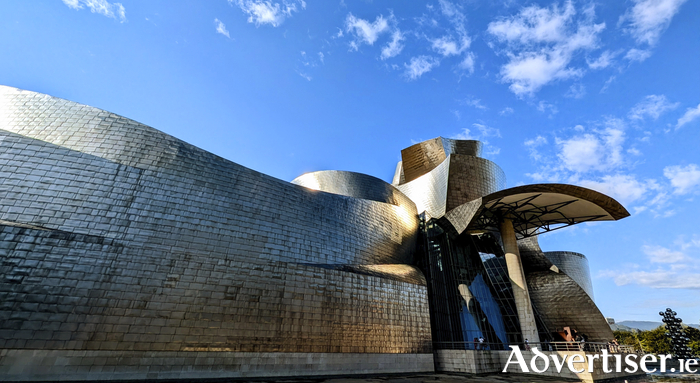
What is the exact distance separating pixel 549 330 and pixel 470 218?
43.2 feet

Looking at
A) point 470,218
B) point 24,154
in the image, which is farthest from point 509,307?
point 24,154

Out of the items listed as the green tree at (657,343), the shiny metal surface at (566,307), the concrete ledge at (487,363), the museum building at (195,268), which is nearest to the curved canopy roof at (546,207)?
the museum building at (195,268)

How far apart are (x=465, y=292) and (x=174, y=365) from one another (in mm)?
17898

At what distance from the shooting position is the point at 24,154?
12.6 metres

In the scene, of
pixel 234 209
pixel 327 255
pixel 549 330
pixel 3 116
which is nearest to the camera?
pixel 3 116

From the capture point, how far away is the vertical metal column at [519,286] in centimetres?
1835

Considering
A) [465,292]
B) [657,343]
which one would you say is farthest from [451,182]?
[657,343]

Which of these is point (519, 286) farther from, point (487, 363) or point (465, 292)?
point (487, 363)

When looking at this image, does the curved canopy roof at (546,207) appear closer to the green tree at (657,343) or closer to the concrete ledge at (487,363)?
the concrete ledge at (487,363)

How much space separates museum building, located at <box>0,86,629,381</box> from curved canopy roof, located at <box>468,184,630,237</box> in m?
0.15

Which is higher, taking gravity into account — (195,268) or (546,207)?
(546,207)

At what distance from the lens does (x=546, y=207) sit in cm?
2094

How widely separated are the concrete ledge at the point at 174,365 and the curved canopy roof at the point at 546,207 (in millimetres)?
11612

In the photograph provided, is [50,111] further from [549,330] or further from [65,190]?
[549,330]
